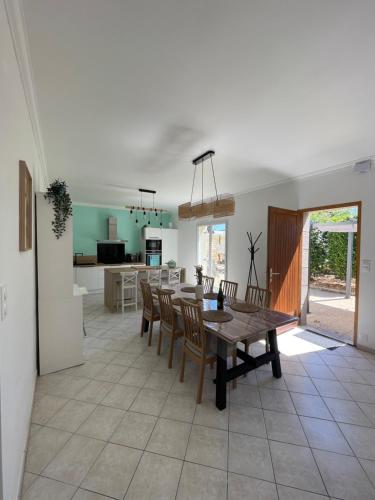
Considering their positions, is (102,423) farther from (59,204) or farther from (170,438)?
(59,204)

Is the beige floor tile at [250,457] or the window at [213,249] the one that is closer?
the beige floor tile at [250,457]

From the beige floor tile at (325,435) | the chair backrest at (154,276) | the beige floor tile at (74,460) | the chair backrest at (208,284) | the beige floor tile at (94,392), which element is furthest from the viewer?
the chair backrest at (154,276)

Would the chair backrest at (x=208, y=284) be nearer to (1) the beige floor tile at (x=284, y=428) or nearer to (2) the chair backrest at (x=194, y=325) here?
(2) the chair backrest at (x=194, y=325)

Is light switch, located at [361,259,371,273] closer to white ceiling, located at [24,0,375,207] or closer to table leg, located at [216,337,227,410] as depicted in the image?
white ceiling, located at [24,0,375,207]

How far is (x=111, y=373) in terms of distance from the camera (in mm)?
2512

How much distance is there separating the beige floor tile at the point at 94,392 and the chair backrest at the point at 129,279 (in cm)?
235

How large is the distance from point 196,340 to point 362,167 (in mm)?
3264

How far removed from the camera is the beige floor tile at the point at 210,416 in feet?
5.98

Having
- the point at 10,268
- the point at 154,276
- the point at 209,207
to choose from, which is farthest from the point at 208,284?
the point at 10,268

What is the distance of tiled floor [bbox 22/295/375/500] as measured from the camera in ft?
4.46

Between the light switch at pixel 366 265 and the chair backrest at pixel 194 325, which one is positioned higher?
the light switch at pixel 366 265

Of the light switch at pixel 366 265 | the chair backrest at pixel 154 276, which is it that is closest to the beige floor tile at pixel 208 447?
the light switch at pixel 366 265

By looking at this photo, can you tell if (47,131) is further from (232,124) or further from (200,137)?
(232,124)

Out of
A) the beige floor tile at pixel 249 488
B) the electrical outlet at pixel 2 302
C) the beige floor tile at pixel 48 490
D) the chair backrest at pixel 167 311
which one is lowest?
the beige floor tile at pixel 48 490
